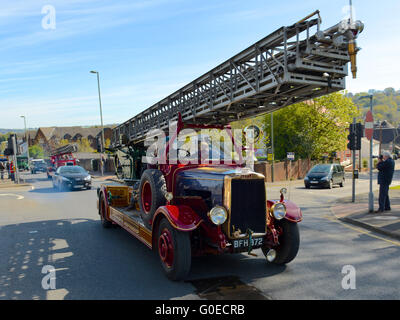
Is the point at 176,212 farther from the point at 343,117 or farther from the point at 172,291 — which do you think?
the point at 343,117

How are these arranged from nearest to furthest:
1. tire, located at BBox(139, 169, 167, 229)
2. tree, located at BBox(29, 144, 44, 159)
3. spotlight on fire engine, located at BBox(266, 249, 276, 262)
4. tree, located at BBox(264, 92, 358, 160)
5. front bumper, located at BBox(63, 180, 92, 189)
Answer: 1. spotlight on fire engine, located at BBox(266, 249, 276, 262)
2. tire, located at BBox(139, 169, 167, 229)
3. front bumper, located at BBox(63, 180, 92, 189)
4. tree, located at BBox(264, 92, 358, 160)
5. tree, located at BBox(29, 144, 44, 159)

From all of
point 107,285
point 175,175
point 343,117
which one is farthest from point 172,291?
point 343,117

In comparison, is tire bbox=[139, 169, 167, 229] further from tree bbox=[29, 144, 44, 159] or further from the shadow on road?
tree bbox=[29, 144, 44, 159]

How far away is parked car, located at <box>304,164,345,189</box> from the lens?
20.5 metres

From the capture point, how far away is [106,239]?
7762 mm

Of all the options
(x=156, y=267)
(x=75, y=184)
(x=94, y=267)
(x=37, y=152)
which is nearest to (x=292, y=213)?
(x=156, y=267)

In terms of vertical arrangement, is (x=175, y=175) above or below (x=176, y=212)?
above

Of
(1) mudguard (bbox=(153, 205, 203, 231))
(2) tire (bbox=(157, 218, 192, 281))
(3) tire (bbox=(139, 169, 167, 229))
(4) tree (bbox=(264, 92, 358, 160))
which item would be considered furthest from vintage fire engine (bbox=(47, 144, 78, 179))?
(2) tire (bbox=(157, 218, 192, 281))

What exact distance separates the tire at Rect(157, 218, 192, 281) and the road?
166 millimetres

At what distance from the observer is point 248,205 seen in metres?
5.12

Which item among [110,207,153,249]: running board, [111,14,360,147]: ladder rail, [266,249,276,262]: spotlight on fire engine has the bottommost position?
[266,249,276,262]: spotlight on fire engine

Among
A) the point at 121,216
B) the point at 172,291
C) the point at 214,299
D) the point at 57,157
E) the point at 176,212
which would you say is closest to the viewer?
the point at 214,299

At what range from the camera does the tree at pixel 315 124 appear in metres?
31.3
